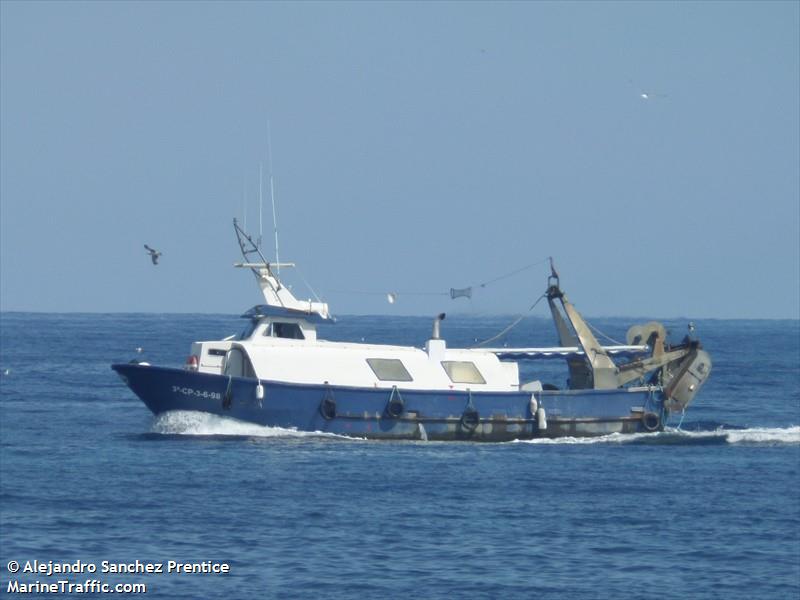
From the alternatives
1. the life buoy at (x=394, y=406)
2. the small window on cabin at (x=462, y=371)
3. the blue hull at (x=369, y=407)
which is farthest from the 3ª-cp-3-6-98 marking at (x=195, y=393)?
the small window on cabin at (x=462, y=371)

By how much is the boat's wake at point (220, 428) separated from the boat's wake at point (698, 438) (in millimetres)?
6699

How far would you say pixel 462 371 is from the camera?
44.1 metres

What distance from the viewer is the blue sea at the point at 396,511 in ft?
88.1

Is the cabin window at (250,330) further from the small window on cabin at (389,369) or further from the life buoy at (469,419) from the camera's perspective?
the life buoy at (469,419)

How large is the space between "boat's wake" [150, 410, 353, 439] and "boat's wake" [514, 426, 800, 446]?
6.70 m

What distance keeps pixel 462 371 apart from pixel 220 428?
7371 millimetres

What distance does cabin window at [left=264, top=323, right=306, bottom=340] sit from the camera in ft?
143

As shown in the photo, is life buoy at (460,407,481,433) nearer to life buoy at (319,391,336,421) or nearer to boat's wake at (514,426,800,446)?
boat's wake at (514,426,800,446)

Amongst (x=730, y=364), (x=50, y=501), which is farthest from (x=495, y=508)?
(x=730, y=364)

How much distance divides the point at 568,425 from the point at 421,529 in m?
14.1

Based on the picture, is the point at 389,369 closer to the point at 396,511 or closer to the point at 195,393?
the point at 195,393

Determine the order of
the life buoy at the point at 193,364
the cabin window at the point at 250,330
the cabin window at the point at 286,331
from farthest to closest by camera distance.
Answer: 1. the cabin window at the point at 250,330
2. the cabin window at the point at 286,331
3. the life buoy at the point at 193,364

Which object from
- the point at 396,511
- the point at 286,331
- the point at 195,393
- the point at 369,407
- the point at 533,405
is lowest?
the point at 396,511

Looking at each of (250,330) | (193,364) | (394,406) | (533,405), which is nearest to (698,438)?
(533,405)
